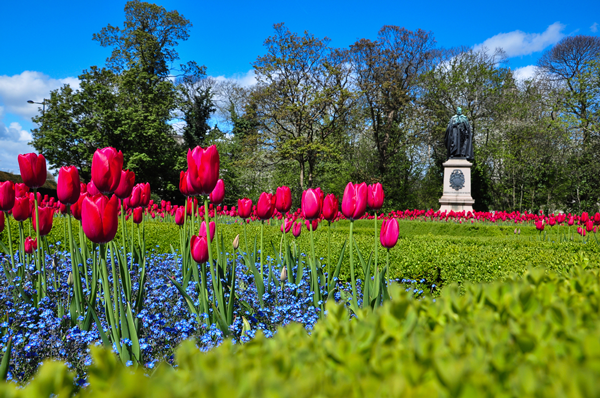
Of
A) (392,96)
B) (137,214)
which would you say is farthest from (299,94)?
(137,214)

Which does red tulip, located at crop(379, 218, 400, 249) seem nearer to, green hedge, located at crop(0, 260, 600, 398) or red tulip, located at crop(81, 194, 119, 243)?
green hedge, located at crop(0, 260, 600, 398)

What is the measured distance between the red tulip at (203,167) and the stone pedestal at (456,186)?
1636 cm

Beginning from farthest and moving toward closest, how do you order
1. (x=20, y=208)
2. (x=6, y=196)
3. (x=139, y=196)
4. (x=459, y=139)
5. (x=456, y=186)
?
(x=459, y=139), (x=456, y=186), (x=139, y=196), (x=20, y=208), (x=6, y=196)

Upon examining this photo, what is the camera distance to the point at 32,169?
290 centimetres

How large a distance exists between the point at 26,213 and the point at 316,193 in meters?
2.58

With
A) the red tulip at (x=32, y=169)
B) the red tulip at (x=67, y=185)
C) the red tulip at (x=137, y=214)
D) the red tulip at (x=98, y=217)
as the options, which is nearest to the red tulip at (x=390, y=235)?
the red tulip at (x=98, y=217)

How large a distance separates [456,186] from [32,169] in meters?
16.9

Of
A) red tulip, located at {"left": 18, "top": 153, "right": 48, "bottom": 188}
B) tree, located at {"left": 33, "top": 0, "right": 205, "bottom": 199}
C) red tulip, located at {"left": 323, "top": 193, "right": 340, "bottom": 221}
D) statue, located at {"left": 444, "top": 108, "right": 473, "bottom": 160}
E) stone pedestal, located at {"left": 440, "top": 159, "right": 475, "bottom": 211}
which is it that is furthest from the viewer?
tree, located at {"left": 33, "top": 0, "right": 205, "bottom": 199}

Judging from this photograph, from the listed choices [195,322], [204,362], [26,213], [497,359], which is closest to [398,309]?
[497,359]

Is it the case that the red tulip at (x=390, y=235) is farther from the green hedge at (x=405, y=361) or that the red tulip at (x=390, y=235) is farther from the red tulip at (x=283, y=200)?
the green hedge at (x=405, y=361)

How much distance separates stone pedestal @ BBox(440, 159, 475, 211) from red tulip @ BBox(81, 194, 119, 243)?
55.2ft

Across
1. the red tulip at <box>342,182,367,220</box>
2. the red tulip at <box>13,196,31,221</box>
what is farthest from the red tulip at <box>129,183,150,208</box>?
the red tulip at <box>342,182,367,220</box>

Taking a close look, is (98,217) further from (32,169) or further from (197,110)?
(197,110)

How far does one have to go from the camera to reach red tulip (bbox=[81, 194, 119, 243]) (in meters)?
2.03
